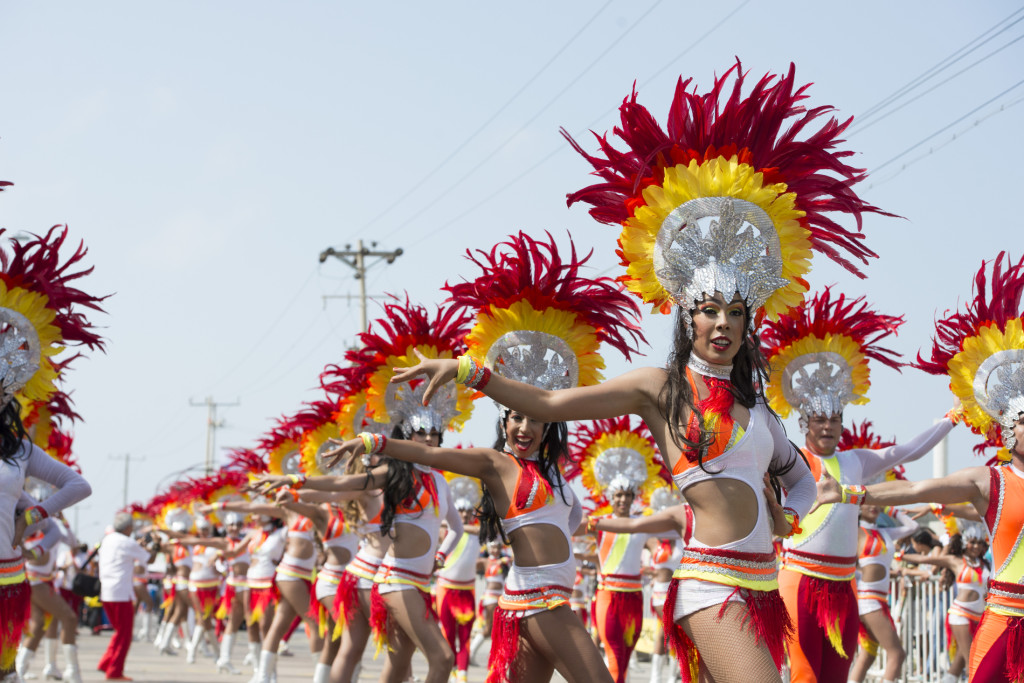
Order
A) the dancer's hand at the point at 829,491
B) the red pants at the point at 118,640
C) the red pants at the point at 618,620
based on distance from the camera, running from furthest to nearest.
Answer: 1. the red pants at the point at 118,640
2. the red pants at the point at 618,620
3. the dancer's hand at the point at 829,491

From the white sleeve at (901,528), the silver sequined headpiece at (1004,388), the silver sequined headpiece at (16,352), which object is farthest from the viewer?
the white sleeve at (901,528)

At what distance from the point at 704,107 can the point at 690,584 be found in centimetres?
183

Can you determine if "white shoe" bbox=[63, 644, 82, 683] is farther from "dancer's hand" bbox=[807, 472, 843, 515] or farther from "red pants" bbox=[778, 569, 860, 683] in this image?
"dancer's hand" bbox=[807, 472, 843, 515]

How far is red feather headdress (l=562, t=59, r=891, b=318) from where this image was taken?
4.50 meters

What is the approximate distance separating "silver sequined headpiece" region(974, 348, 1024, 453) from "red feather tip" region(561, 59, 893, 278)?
1882mm

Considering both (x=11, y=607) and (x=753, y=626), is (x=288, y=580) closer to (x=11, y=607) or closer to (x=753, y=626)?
(x=11, y=607)

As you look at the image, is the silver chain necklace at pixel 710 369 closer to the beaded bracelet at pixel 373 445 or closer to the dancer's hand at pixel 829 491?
the dancer's hand at pixel 829 491

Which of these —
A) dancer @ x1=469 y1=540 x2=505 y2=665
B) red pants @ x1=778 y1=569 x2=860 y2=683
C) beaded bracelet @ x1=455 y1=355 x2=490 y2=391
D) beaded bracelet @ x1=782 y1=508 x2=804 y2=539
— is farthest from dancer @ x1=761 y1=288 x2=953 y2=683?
dancer @ x1=469 y1=540 x2=505 y2=665

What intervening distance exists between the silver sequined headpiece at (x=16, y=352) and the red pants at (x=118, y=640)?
6.40 metres

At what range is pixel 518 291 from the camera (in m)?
6.50

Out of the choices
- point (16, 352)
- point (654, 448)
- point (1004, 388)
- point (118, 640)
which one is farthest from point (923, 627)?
point (16, 352)

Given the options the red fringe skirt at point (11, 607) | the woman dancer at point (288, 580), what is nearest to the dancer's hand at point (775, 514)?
the red fringe skirt at point (11, 607)

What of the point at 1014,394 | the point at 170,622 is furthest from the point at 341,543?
the point at 170,622

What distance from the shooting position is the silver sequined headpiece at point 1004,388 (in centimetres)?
610
